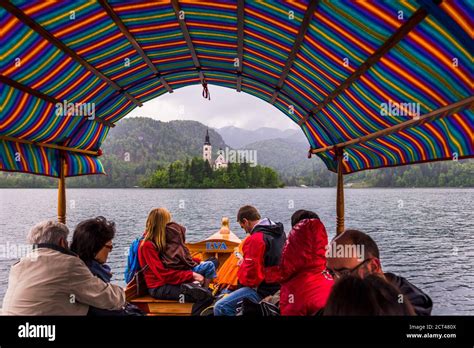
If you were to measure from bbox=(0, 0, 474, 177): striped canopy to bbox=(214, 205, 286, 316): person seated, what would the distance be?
197 cm

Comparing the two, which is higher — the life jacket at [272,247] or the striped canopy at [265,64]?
the striped canopy at [265,64]

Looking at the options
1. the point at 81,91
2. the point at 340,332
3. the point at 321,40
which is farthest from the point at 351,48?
the point at 81,91

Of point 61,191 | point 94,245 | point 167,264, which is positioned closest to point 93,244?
point 94,245

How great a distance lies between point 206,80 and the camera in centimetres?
783

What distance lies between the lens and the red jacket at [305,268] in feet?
10.5

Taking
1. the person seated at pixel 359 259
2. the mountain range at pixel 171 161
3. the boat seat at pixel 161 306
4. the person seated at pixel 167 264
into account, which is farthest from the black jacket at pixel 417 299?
the mountain range at pixel 171 161

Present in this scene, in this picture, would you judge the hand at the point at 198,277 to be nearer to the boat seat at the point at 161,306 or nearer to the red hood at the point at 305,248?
the boat seat at the point at 161,306

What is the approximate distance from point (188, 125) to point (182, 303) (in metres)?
169

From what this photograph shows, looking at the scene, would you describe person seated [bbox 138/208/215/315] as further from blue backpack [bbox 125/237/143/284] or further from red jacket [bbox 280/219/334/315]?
red jacket [bbox 280/219/334/315]

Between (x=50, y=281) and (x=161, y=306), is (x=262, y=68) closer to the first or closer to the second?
(x=161, y=306)

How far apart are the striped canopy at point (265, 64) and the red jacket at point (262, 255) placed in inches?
78.4

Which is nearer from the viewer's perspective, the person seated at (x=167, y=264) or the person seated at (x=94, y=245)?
the person seated at (x=94, y=245)

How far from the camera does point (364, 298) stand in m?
1.51

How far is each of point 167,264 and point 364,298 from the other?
364cm
